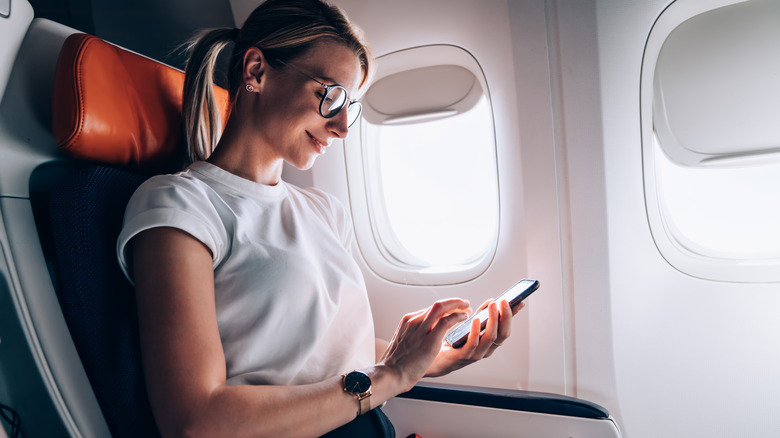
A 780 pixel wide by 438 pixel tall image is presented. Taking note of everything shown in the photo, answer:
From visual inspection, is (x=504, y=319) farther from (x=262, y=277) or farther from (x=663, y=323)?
(x=663, y=323)

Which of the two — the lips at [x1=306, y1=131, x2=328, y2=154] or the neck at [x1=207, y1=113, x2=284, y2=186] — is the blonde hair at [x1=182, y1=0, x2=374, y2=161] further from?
the lips at [x1=306, y1=131, x2=328, y2=154]

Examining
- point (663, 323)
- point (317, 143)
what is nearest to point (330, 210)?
point (317, 143)

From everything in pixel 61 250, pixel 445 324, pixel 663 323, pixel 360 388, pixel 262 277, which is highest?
pixel 61 250

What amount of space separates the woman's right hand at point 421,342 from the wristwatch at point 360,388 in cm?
9

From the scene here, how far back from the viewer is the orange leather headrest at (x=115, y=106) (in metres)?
0.84

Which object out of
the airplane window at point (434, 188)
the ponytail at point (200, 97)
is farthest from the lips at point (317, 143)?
the airplane window at point (434, 188)

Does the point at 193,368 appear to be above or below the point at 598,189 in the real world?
below

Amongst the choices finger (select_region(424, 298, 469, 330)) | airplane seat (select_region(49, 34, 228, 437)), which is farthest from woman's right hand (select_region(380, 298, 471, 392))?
airplane seat (select_region(49, 34, 228, 437))

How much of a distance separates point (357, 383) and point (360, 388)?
1 centimetres

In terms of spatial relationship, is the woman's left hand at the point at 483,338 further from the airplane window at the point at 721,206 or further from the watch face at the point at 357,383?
the airplane window at the point at 721,206

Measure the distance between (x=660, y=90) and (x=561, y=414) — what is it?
3.84 feet

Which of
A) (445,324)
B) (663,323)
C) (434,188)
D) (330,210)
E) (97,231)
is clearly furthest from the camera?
(434,188)

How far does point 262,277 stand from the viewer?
0.92 metres

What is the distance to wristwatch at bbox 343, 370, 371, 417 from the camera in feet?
2.92
